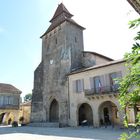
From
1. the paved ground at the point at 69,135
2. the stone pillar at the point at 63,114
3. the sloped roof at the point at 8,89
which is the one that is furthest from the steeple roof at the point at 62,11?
the paved ground at the point at 69,135

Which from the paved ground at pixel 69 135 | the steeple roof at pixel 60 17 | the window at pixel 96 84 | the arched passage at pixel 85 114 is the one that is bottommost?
the paved ground at pixel 69 135

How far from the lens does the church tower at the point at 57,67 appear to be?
27281mm

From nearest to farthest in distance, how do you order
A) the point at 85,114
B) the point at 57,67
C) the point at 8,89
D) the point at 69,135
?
the point at 69,135
the point at 85,114
the point at 57,67
the point at 8,89

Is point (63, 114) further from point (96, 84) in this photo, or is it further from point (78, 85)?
point (96, 84)

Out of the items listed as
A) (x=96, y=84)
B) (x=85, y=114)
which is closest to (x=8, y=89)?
(x=85, y=114)

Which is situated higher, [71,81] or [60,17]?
[60,17]

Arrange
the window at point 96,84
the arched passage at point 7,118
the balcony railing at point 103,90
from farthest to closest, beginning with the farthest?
1. the arched passage at point 7,118
2. the window at point 96,84
3. the balcony railing at point 103,90

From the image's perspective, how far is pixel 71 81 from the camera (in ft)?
82.9

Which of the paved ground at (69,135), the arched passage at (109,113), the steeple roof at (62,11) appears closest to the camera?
the paved ground at (69,135)

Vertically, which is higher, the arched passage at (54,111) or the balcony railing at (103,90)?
the balcony railing at (103,90)

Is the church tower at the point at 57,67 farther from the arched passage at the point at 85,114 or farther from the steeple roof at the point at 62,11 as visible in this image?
the arched passage at the point at 85,114

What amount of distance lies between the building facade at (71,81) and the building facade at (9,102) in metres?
9.20

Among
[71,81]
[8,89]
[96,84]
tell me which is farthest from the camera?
[8,89]

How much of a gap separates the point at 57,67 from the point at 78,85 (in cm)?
630
